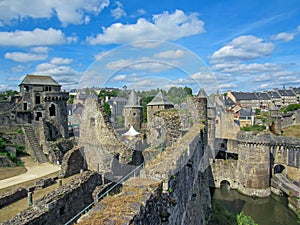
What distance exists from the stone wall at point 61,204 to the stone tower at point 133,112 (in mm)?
16590

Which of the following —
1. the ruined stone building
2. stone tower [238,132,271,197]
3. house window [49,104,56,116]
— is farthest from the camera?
house window [49,104,56,116]

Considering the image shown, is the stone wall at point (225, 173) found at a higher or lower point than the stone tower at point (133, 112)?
lower

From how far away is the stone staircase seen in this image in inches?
1043

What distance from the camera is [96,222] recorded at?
11.1 feet

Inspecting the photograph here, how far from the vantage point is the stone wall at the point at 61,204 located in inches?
266

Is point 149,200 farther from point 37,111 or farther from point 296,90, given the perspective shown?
point 296,90

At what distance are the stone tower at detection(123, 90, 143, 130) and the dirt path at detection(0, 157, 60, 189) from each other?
8864 millimetres

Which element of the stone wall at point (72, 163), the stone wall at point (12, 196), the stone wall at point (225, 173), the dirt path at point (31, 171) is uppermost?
the stone wall at point (72, 163)

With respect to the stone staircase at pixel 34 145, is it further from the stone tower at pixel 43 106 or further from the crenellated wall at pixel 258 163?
the crenellated wall at pixel 258 163

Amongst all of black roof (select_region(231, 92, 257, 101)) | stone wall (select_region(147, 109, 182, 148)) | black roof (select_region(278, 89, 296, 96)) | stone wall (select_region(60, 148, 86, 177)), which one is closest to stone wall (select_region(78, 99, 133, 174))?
stone wall (select_region(147, 109, 182, 148))

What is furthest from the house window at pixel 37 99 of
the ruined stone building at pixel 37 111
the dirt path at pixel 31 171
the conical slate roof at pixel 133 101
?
the conical slate roof at pixel 133 101

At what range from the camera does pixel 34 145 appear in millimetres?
27891

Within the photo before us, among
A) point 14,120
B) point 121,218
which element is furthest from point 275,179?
point 14,120

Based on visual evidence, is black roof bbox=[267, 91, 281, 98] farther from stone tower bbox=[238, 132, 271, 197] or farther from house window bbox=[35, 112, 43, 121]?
house window bbox=[35, 112, 43, 121]
